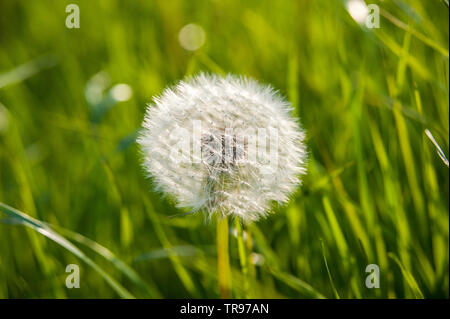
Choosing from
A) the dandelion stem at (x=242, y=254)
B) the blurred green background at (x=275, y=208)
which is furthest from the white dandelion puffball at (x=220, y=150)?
the blurred green background at (x=275, y=208)

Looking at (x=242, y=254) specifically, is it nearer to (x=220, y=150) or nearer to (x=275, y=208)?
(x=220, y=150)

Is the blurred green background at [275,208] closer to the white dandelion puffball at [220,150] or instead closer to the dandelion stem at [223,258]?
the dandelion stem at [223,258]

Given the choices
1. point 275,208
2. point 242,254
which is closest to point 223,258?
point 242,254

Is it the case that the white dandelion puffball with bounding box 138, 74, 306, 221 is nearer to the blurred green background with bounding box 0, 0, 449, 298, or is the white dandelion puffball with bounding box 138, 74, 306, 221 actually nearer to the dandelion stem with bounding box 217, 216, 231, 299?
the dandelion stem with bounding box 217, 216, 231, 299

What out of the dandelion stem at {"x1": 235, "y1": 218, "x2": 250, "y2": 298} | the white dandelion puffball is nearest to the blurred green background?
the dandelion stem at {"x1": 235, "y1": 218, "x2": 250, "y2": 298}

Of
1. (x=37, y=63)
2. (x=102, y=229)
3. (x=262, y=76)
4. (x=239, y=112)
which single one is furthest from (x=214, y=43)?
(x=239, y=112)

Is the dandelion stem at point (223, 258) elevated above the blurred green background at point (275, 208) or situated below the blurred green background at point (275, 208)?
below
